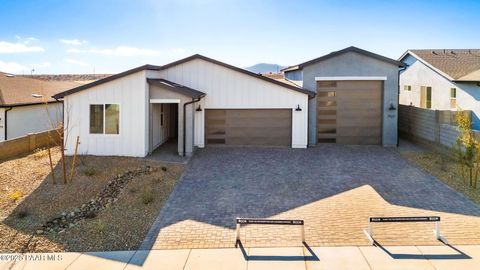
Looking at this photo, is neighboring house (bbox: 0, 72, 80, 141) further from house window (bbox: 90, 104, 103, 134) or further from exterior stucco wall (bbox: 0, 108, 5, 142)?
house window (bbox: 90, 104, 103, 134)

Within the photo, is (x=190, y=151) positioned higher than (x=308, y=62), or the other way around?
(x=308, y=62)

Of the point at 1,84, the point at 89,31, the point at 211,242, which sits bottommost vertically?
the point at 211,242

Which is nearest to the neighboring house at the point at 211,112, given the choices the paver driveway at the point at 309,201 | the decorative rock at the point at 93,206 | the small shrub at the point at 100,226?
the paver driveway at the point at 309,201

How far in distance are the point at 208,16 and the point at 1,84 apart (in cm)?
1301

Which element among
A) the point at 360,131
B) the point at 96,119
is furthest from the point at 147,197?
the point at 360,131

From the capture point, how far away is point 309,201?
1111 cm

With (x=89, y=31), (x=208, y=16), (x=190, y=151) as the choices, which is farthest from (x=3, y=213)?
(x=89, y=31)

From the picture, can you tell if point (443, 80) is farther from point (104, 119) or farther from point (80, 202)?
point (80, 202)

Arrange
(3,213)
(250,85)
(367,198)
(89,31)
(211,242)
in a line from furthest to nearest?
(89,31) < (250,85) < (367,198) < (3,213) < (211,242)

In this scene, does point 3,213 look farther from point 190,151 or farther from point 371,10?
point 371,10

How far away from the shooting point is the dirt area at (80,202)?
28.4ft

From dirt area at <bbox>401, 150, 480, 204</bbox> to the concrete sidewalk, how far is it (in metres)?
4.45

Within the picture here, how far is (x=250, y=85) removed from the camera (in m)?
18.5

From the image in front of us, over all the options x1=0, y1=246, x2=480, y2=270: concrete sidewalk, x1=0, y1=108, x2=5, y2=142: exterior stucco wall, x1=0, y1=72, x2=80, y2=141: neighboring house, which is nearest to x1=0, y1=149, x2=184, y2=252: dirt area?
x1=0, y1=246, x2=480, y2=270: concrete sidewalk
